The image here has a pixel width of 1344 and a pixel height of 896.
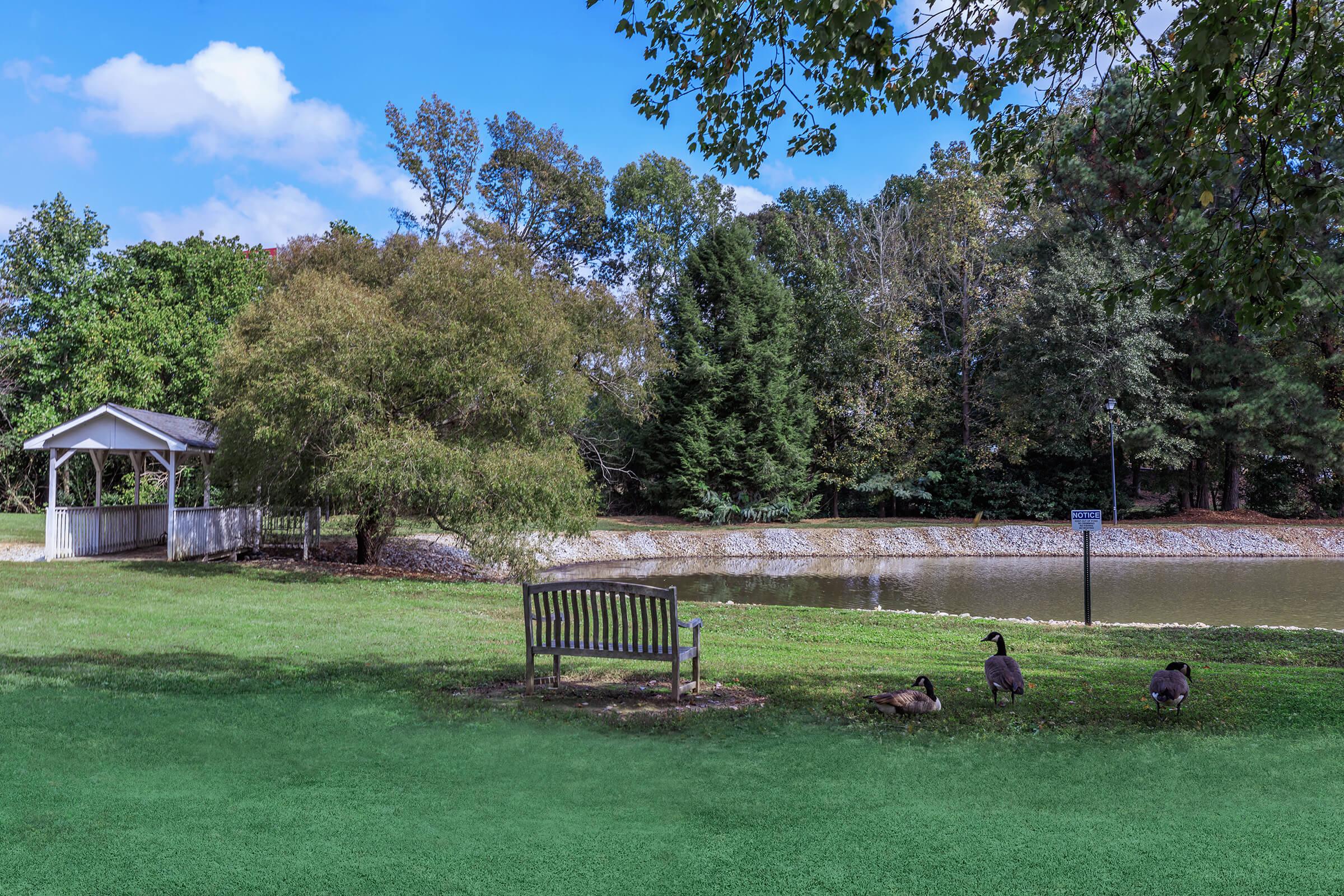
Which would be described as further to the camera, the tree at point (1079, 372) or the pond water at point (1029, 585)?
the tree at point (1079, 372)

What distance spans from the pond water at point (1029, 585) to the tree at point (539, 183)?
21149 millimetres

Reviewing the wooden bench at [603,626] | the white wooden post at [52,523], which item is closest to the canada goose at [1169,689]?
the wooden bench at [603,626]

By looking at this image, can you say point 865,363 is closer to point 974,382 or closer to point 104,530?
point 974,382

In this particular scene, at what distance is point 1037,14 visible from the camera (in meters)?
6.38

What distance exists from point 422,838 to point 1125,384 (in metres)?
36.9

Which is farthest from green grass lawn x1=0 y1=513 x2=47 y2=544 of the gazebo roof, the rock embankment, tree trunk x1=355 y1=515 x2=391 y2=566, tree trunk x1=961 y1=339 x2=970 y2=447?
tree trunk x1=961 y1=339 x2=970 y2=447

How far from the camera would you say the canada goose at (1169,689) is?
21.5 ft

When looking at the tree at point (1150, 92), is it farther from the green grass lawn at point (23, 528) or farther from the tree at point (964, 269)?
the tree at point (964, 269)

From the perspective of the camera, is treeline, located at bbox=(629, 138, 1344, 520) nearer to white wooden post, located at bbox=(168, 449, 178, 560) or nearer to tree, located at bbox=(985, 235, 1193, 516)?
tree, located at bbox=(985, 235, 1193, 516)

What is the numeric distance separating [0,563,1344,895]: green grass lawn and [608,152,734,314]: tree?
123ft

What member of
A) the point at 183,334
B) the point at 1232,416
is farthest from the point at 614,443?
the point at 1232,416

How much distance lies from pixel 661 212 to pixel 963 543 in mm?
23520

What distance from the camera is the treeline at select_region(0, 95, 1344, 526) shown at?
1262 inches

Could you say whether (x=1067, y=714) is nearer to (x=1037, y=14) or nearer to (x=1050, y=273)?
(x=1037, y=14)
